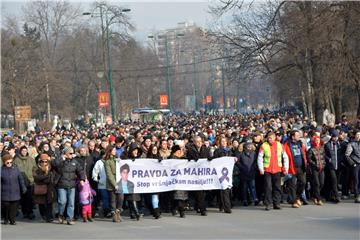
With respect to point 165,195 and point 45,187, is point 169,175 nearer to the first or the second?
point 165,195

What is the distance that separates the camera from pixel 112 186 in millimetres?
14125

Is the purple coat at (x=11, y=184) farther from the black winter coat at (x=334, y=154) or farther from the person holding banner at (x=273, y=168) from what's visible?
the black winter coat at (x=334, y=154)

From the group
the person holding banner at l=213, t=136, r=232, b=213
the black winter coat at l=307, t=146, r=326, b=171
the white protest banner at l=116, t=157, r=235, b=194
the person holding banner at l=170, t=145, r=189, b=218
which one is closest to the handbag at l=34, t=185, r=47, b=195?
the white protest banner at l=116, t=157, r=235, b=194

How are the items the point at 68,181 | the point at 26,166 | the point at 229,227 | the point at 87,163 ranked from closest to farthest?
the point at 229,227
the point at 68,181
the point at 87,163
the point at 26,166

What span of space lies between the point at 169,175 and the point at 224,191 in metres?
1.21

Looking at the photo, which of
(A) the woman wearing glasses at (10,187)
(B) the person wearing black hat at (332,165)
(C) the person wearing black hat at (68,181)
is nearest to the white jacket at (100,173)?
(C) the person wearing black hat at (68,181)

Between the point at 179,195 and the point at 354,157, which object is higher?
the point at 354,157

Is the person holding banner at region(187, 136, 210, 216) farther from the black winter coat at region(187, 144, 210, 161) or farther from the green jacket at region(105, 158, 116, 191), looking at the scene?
the green jacket at region(105, 158, 116, 191)

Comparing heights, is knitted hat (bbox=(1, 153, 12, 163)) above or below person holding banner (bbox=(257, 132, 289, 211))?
above

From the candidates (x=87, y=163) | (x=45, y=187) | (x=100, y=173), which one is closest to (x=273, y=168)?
(x=100, y=173)

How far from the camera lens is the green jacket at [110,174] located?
46.4 feet

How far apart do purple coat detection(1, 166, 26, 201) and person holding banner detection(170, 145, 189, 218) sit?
315cm

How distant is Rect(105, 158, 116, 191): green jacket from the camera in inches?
557

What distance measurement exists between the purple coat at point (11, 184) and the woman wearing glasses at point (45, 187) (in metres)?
0.32
